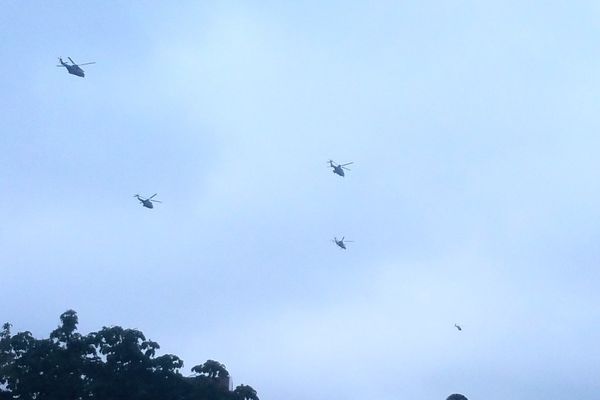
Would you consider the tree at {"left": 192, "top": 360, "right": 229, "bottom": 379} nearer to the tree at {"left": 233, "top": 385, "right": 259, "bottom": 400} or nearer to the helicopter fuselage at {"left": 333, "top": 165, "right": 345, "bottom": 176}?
the tree at {"left": 233, "top": 385, "right": 259, "bottom": 400}

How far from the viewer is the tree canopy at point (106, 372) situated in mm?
32750

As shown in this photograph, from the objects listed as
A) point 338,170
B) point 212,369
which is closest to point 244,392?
point 212,369

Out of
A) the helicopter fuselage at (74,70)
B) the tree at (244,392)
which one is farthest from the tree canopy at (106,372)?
the helicopter fuselage at (74,70)

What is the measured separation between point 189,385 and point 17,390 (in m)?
7.53

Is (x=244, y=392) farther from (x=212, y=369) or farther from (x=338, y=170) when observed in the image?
(x=338, y=170)

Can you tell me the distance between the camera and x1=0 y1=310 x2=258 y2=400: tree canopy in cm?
3275

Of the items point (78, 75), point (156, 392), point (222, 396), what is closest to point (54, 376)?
point (156, 392)

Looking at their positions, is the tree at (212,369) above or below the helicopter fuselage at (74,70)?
below

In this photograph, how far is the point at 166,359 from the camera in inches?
1315

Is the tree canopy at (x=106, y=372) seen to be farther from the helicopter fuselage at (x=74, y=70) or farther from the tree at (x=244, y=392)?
the helicopter fuselage at (x=74, y=70)

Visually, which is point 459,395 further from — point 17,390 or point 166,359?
point 17,390

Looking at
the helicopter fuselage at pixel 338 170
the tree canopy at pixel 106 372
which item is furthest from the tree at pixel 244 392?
the helicopter fuselage at pixel 338 170

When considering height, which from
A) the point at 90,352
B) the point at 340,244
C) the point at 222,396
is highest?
the point at 340,244

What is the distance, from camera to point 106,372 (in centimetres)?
3306
